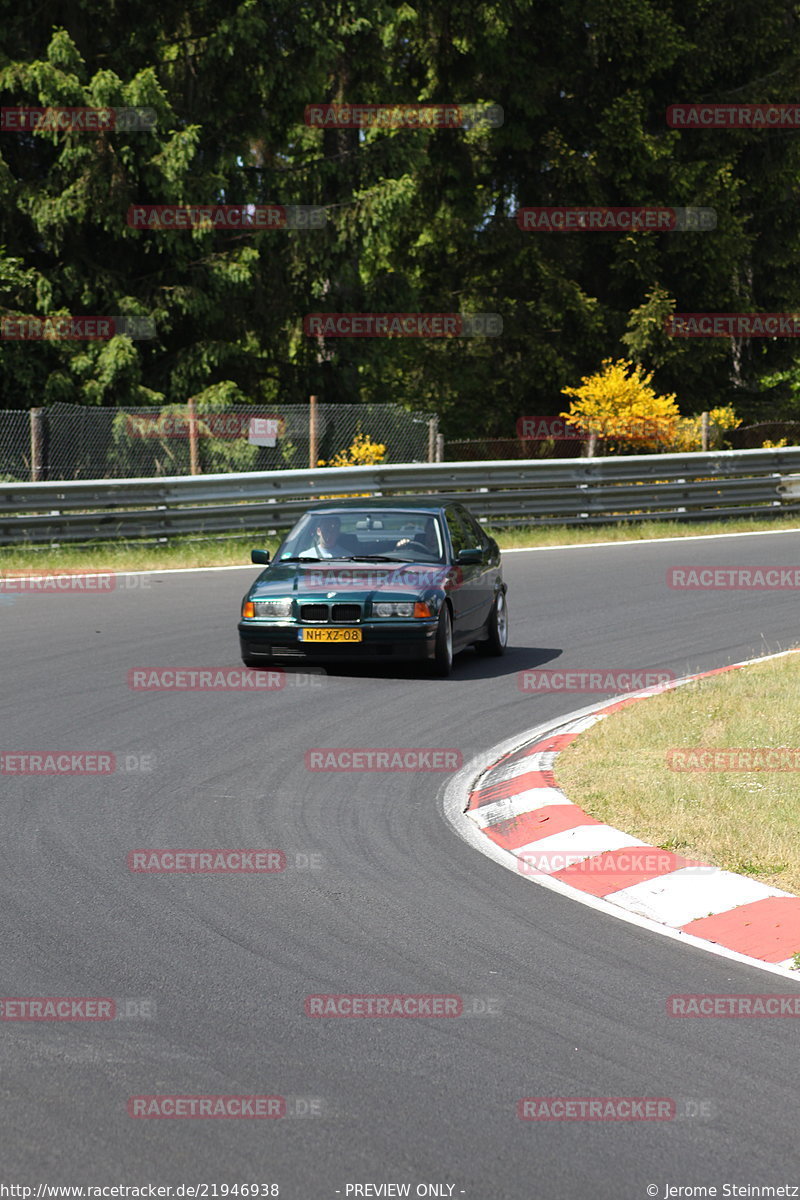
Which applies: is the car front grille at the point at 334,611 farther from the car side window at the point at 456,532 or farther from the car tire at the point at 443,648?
the car side window at the point at 456,532

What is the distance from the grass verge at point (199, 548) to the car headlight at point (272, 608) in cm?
725

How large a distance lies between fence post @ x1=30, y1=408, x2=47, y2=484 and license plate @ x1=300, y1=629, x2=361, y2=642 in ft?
28.6

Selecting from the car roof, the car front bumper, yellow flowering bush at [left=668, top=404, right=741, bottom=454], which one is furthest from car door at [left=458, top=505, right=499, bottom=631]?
yellow flowering bush at [left=668, top=404, right=741, bottom=454]

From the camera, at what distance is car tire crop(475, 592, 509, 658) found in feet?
47.1

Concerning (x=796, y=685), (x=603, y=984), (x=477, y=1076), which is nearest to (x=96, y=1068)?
(x=477, y=1076)

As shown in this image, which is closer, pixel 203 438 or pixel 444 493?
pixel 444 493

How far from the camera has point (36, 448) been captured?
20609 millimetres

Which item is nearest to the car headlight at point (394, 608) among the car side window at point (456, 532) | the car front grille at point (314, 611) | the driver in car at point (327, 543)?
the car front grille at point (314, 611)

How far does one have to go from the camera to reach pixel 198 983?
18.6ft

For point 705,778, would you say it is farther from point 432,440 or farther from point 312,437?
point 432,440

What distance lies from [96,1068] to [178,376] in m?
23.9

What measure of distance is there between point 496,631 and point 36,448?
8731 mm

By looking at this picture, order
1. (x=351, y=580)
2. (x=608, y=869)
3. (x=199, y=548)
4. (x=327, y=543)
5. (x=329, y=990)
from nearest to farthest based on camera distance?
(x=329, y=990) → (x=608, y=869) → (x=351, y=580) → (x=327, y=543) → (x=199, y=548)

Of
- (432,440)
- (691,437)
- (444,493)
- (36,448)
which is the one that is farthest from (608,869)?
(691,437)
